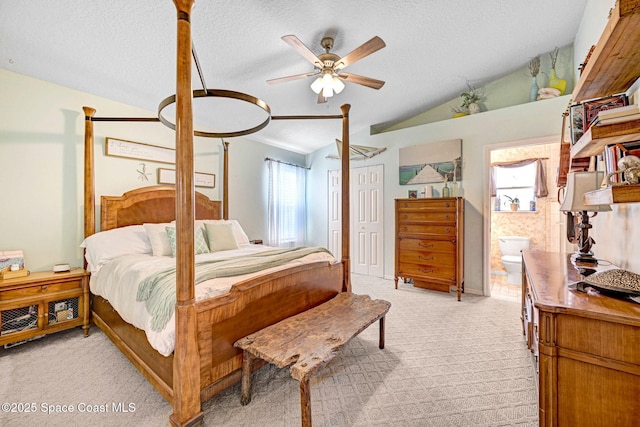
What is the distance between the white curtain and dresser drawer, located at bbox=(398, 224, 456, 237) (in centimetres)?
228

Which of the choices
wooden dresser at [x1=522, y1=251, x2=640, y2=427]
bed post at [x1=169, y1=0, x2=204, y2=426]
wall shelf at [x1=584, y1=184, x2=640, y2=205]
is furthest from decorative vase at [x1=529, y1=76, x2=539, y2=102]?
bed post at [x1=169, y1=0, x2=204, y2=426]

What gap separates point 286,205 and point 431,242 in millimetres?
2815

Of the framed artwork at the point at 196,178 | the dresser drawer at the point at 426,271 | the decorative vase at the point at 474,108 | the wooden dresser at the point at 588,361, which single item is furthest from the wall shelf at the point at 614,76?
the framed artwork at the point at 196,178

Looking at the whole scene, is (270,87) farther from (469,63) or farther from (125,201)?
(469,63)

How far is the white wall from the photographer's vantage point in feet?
7.86

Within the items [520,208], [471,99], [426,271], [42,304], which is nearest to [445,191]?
[426,271]

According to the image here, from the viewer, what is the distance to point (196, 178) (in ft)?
12.3

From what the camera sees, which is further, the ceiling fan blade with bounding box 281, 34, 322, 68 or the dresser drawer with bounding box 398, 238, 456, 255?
the dresser drawer with bounding box 398, 238, 456, 255

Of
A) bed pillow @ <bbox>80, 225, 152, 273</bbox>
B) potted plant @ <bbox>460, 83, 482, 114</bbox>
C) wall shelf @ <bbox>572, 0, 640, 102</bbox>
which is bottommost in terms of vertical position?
bed pillow @ <bbox>80, 225, 152, 273</bbox>

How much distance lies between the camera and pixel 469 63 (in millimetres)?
3273

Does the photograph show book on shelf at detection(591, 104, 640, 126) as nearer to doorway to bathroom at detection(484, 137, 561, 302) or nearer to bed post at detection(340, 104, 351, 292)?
bed post at detection(340, 104, 351, 292)

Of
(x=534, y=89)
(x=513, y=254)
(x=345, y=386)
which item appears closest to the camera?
(x=345, y=386)

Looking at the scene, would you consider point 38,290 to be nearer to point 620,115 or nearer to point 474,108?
point 620,115

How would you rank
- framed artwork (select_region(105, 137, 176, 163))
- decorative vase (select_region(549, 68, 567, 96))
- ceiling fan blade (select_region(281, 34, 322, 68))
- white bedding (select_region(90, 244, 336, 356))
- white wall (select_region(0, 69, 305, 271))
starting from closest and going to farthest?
white bedding (select_region(90, 244, 336, 356)) < ceiling fan blade (select_region(281, 34, 322, 68)) < white wall (select_region(0, 69, 305, 271)) < framed artwork (select_region(105, 137, 176, 163)) < decorative vase (select_region(549, 68, 567, 96))
